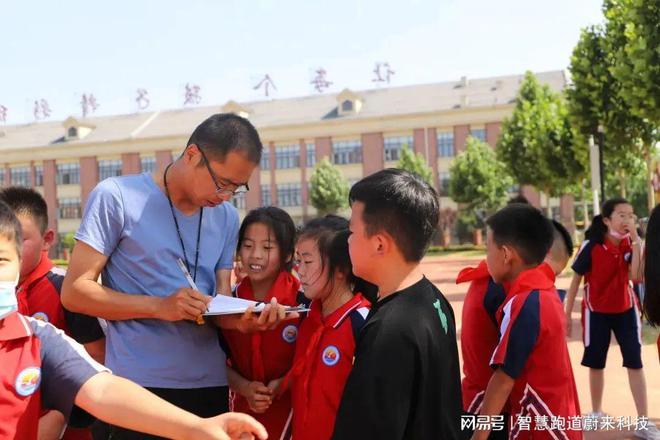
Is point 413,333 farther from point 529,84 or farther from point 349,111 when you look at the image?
point 349,111

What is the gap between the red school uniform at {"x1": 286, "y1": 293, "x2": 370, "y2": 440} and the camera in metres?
2.56

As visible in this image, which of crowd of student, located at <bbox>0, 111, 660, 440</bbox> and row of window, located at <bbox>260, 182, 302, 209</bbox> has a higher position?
crowd of student, located at <bbox>0, 111, 660, 440</bbox>

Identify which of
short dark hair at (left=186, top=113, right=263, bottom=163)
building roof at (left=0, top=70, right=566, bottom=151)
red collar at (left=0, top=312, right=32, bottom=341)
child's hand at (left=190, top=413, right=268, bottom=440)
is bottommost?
child's hand at (left=190, top=413, right=268, bottom=440)

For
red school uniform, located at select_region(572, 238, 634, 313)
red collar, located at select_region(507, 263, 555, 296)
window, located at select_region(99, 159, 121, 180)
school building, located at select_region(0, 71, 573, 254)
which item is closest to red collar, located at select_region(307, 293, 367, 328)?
red collar, located at select_region(507, 263, 555, 296)

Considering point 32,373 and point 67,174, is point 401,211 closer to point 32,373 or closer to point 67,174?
point 32,373

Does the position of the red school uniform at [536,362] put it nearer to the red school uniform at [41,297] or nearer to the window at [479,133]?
the red school uniform at [41,297]

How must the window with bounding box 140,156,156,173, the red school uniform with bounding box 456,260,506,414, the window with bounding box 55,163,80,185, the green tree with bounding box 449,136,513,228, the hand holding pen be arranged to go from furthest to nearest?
the window with bounding box 55,163,80,185 < the window with bounding box 140,156,156,173 < the green tree with bounding box 449,136,513,228 < the red school uniform with bounding box 456,260,506,414 < the hand holding pen

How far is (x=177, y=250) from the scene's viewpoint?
2580 millimetres

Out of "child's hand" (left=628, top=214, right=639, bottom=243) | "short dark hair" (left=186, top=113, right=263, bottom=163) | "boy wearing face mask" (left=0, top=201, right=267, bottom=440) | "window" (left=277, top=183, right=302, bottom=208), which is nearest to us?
"boy wearing face mask" (left=0, top=201, right=267, bottom=440)

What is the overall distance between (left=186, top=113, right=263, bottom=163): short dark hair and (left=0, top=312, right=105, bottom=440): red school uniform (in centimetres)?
99

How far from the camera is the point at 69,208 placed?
165ft

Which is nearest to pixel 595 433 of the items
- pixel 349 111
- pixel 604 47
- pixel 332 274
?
pixel 332 274

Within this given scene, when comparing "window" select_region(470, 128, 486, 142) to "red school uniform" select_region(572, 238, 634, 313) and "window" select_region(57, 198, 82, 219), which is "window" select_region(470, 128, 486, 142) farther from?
"red school uniform" select_region(572, 238, 634, 313)

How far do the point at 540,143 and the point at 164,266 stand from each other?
24.8 metres
